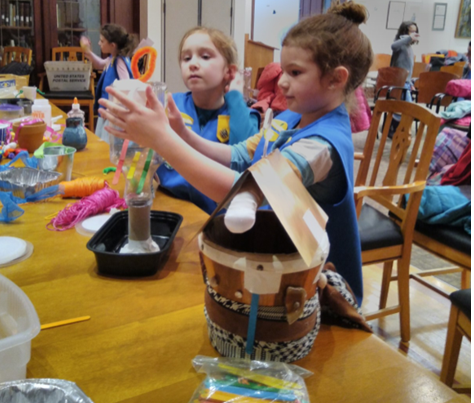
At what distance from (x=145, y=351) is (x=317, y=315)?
0.26 m

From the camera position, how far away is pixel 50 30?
18.0 ft

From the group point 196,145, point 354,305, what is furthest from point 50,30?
point 354,305

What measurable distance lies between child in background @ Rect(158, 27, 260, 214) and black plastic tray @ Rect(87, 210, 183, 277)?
312mm

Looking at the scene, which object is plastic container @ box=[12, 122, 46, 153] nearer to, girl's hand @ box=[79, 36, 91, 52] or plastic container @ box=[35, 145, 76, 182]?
plastic container @ box=[35, 145, 76, 182]

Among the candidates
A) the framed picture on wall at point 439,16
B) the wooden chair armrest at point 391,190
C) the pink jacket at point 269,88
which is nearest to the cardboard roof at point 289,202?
the wooden chair armrest at point 391,190

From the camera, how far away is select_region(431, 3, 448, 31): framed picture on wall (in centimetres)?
973

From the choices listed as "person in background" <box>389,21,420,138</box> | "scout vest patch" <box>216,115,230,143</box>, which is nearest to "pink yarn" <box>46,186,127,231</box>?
"scout vest patch" <box>216,115,230,143</box>

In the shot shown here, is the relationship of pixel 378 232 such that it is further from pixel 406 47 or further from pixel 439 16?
pixel 439 16

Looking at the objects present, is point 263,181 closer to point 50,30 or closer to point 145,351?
point 145,351

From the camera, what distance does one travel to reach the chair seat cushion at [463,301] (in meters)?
1.30

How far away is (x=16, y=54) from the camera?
519 cm

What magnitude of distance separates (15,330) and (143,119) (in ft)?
1.21

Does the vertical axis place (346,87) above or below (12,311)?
above

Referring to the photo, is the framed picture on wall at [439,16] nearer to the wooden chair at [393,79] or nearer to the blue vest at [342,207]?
the wooden chair at [393,79]
